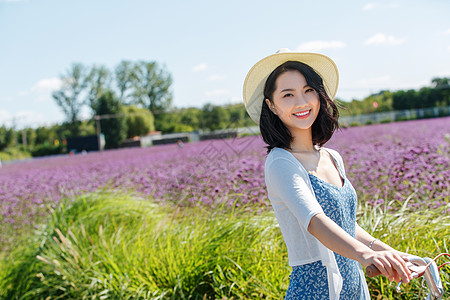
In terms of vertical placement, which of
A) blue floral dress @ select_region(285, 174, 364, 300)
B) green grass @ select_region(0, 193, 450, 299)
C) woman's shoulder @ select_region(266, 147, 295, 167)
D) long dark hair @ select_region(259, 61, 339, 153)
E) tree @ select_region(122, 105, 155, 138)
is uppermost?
tree @ select_region(122, 105, 155, 138)

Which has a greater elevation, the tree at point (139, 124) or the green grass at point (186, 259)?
the tree at point (139, 124)

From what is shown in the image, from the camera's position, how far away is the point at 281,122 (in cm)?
158

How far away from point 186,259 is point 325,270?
1639mm

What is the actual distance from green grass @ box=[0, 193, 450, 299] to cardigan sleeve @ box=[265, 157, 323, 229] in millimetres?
1230

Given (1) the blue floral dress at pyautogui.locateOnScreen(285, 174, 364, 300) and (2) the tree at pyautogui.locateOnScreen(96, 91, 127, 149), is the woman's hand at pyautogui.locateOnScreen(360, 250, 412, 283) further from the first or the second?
(2) the tree at pyautogui.locateOnScreen(96, 91, 127, 149)

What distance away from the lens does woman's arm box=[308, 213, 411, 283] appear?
3.40ft

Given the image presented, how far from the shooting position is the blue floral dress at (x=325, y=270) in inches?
57.0

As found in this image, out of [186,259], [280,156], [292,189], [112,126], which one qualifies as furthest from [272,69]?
[112,126]

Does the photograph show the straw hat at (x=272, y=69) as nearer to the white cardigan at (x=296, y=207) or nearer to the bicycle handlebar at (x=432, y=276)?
the white cardigan at (x=296, y=207)

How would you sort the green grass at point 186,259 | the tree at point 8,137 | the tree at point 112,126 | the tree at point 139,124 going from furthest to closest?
the tree at point 8,137, the tree at point 139,124, the tree at point 112,126, the green grass at point 186,259

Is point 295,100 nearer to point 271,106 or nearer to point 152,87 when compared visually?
point 271,106

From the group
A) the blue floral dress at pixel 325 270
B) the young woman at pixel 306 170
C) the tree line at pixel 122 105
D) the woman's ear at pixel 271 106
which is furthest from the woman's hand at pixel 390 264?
the tree line at pixel 122 105

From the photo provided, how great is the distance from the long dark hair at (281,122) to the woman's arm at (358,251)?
382 millimetres

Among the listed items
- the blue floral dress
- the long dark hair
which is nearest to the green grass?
the blue floral dress
